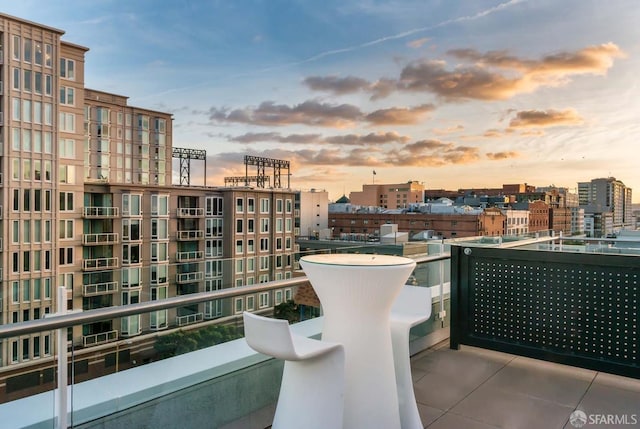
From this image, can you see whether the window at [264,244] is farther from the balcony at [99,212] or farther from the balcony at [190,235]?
the balcony at [99,212]

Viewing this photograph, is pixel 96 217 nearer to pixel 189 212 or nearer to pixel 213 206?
pixel 189 212

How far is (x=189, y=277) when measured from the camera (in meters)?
2.31

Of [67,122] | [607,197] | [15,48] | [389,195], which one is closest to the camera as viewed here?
[15,48]

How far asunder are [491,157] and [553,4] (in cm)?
1517

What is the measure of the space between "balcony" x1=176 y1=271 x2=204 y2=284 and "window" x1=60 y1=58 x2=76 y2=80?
2356cm

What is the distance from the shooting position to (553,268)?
327 centimetres

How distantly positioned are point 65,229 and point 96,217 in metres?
1.82

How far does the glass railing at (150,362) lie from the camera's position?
62.2 inches

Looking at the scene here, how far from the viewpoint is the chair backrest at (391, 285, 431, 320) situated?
8.11 ft

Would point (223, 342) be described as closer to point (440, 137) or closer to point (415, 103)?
point (415, 103)

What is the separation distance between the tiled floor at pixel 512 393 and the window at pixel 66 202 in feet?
74.5

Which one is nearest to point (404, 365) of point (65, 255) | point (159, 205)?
point (65, 255)

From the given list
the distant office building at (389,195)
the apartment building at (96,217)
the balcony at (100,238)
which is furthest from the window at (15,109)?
the distant office building at (389,195)

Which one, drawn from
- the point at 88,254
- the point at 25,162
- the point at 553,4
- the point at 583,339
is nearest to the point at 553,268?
the point at 583,339
